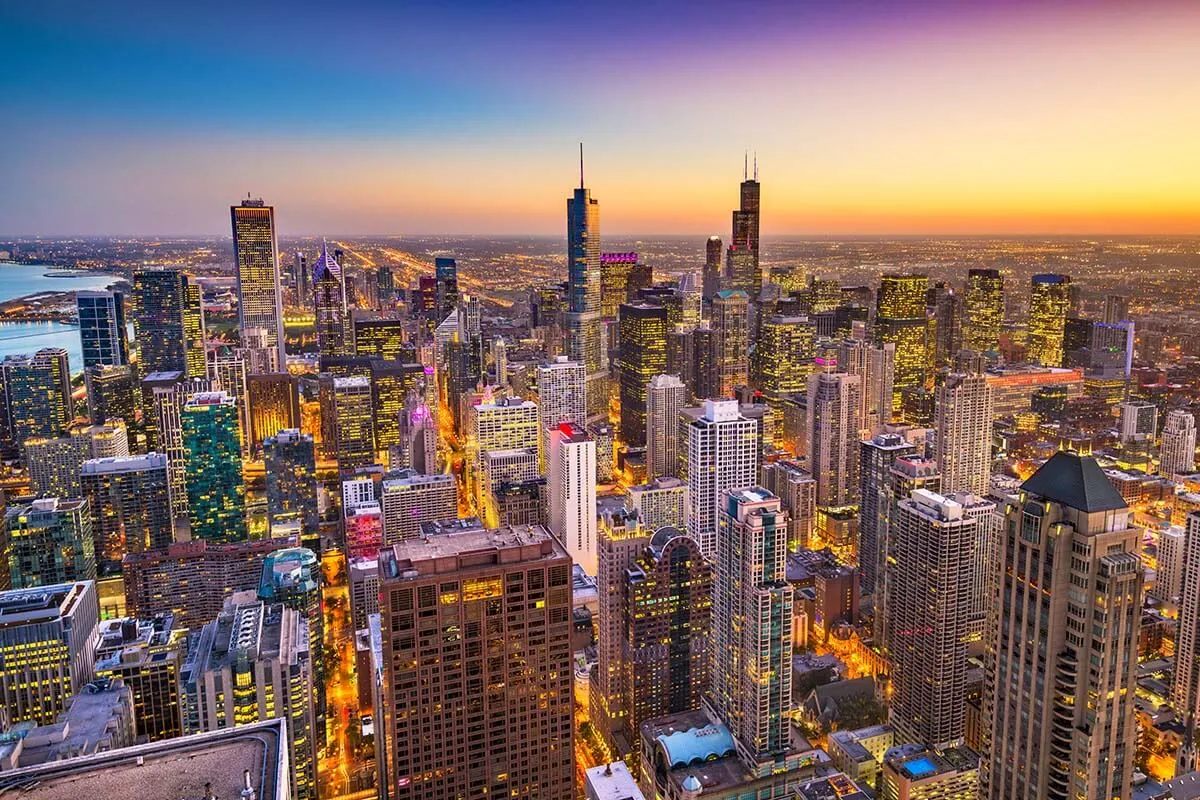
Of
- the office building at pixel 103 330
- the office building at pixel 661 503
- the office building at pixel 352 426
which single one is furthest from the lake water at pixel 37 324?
the office building at pixel 661 503

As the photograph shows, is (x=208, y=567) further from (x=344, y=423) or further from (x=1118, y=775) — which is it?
(x=1118, y=775)

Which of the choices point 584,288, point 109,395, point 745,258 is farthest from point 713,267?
point 109,395

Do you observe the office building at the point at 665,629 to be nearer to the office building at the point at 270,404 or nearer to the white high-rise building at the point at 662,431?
the white high-rise building at the point at 662,431

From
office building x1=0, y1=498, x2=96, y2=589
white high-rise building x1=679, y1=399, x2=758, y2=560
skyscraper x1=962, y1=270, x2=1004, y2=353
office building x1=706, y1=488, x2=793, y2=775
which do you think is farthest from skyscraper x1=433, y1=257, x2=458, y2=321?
office building x1=706, y1=488, x2=793, y2=775

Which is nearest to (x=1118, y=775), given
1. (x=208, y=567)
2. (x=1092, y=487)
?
(x=1092, y=487)

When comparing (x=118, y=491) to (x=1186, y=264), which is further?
(x=118, y=491)

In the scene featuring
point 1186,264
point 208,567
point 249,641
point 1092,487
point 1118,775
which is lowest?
point 208,567

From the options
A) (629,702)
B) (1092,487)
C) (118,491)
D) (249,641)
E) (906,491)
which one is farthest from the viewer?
(118,491)
